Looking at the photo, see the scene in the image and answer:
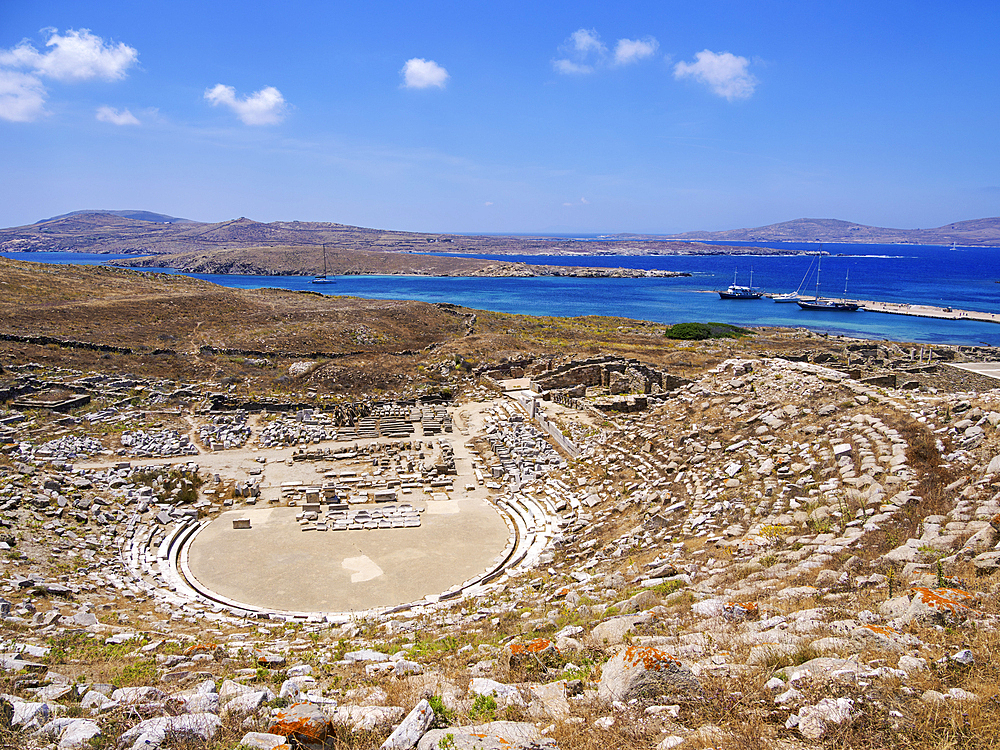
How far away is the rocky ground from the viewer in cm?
473

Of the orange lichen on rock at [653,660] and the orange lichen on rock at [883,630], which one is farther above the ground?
the orange lichen on rock at [883,630]

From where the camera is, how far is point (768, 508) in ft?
37.2

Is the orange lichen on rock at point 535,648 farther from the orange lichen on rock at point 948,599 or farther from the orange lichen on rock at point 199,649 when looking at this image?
the orange lichen on rock at point 199,649

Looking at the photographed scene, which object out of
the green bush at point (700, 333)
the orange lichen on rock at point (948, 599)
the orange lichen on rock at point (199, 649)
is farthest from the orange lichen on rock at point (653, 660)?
the green bush at point (700, 333)

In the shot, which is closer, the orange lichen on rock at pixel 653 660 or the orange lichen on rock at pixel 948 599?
the orange lichen on rock at pixel 653 660

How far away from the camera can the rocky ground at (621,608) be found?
4727mm

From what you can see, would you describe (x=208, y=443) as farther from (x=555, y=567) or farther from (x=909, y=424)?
(x=909, y=424)

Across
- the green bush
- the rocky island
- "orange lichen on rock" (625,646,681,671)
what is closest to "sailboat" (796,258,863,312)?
the green bush

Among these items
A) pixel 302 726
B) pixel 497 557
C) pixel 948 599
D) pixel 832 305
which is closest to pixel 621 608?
pixel 948 599

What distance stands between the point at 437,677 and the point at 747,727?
3.43 meters

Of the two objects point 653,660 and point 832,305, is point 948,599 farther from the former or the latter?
point 832,305

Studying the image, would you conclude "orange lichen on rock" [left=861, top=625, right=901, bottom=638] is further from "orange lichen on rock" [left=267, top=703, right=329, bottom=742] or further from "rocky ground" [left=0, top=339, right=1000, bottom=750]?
"orange lichen on rock" [left=267, top=703, right=329, bottom=742]

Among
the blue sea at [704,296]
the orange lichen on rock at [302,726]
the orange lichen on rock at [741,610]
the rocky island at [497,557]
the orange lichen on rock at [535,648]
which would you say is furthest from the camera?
the blue sea at [704,296]

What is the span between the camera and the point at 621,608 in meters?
8.12
